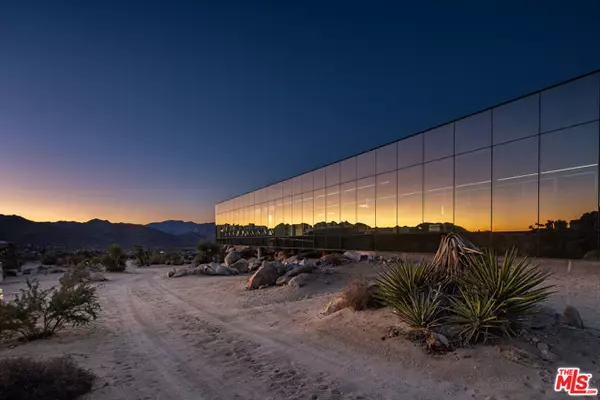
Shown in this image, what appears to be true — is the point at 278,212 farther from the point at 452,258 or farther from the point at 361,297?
the point at 452,258

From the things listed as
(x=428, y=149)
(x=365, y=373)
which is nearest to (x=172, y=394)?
(x=365, y=373)

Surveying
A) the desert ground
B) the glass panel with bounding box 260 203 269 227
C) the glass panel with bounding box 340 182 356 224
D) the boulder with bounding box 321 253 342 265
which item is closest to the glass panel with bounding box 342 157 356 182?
the glass panel with bounding box 340 182 356 224

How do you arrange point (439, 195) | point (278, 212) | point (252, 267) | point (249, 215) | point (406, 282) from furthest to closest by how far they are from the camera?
point (249, 215) < point (278, 212) < point (252, 267) < point (439, 195) < point (406, 282)

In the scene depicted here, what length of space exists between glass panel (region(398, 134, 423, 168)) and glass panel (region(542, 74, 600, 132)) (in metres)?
6.19

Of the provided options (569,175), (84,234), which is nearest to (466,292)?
(569,175)

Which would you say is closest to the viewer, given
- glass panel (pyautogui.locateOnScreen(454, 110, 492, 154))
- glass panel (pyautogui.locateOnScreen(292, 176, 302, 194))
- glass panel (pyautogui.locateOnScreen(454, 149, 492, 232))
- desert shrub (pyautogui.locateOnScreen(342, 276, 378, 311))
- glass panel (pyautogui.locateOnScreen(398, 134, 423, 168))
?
desert shrub (pyautogui.locateOnScreen(342, 276, 378, 311))

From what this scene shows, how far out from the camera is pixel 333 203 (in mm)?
26922

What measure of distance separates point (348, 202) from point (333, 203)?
1.92 meters

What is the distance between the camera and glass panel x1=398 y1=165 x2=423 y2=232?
19.2m

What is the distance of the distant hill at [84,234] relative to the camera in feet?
315

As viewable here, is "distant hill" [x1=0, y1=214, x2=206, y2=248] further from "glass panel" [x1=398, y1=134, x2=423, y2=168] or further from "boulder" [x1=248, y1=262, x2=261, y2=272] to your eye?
"glass panel" [x1=398, y1=134, x2=423, y2=168]

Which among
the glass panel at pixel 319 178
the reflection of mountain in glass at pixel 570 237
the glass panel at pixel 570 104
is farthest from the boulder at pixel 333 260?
the glass panel at pixel 570 104

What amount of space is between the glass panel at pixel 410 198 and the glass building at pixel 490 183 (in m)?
0.05

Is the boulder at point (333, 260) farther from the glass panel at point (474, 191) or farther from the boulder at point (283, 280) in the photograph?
the glass panel at point (474, 191)
